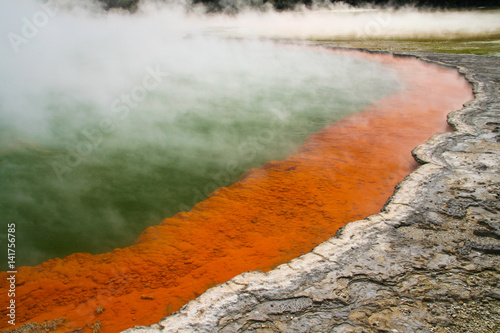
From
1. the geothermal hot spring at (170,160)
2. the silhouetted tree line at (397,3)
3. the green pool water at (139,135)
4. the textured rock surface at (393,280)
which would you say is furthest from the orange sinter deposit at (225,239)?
the silhouetted tree line at (397,3)

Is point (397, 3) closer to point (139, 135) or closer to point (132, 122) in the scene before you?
point (132, 122)

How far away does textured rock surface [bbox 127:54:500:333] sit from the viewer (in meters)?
1.63

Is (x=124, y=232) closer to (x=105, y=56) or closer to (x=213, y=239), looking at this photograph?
(x=213, y=239)

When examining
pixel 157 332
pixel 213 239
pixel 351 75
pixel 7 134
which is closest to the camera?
pixel 157 332

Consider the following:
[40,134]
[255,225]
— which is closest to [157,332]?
[255,225]

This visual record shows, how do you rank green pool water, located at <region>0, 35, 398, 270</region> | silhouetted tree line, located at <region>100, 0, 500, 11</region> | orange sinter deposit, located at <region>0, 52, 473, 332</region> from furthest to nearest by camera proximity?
silhouetted tree line, located at <region>100, 0, 500, 11</region> → green pool water, located at <region>0, 35, 398, 270</region> → orange sinter deposit, located at <region>0, 52, 473, 332</region>

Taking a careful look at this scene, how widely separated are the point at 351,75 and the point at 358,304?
23.4ft

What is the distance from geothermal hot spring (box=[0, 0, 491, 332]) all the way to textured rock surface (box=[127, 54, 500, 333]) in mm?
404

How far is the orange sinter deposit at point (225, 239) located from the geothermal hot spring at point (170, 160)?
0.04 feet

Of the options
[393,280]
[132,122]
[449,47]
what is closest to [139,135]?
[132,122]

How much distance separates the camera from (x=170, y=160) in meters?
4.06

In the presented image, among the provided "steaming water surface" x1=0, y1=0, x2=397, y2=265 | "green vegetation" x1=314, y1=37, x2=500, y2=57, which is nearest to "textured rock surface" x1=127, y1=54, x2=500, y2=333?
"steaming water surface" x1=0, y1=0, x2=397, y2=265

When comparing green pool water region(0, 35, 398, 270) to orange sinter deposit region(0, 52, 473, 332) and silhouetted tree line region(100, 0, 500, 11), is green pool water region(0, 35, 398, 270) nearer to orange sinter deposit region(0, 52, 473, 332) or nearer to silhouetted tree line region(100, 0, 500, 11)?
orange sinter deposit region(0, 52, 473, 332)

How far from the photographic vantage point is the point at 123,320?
6.49 ft
